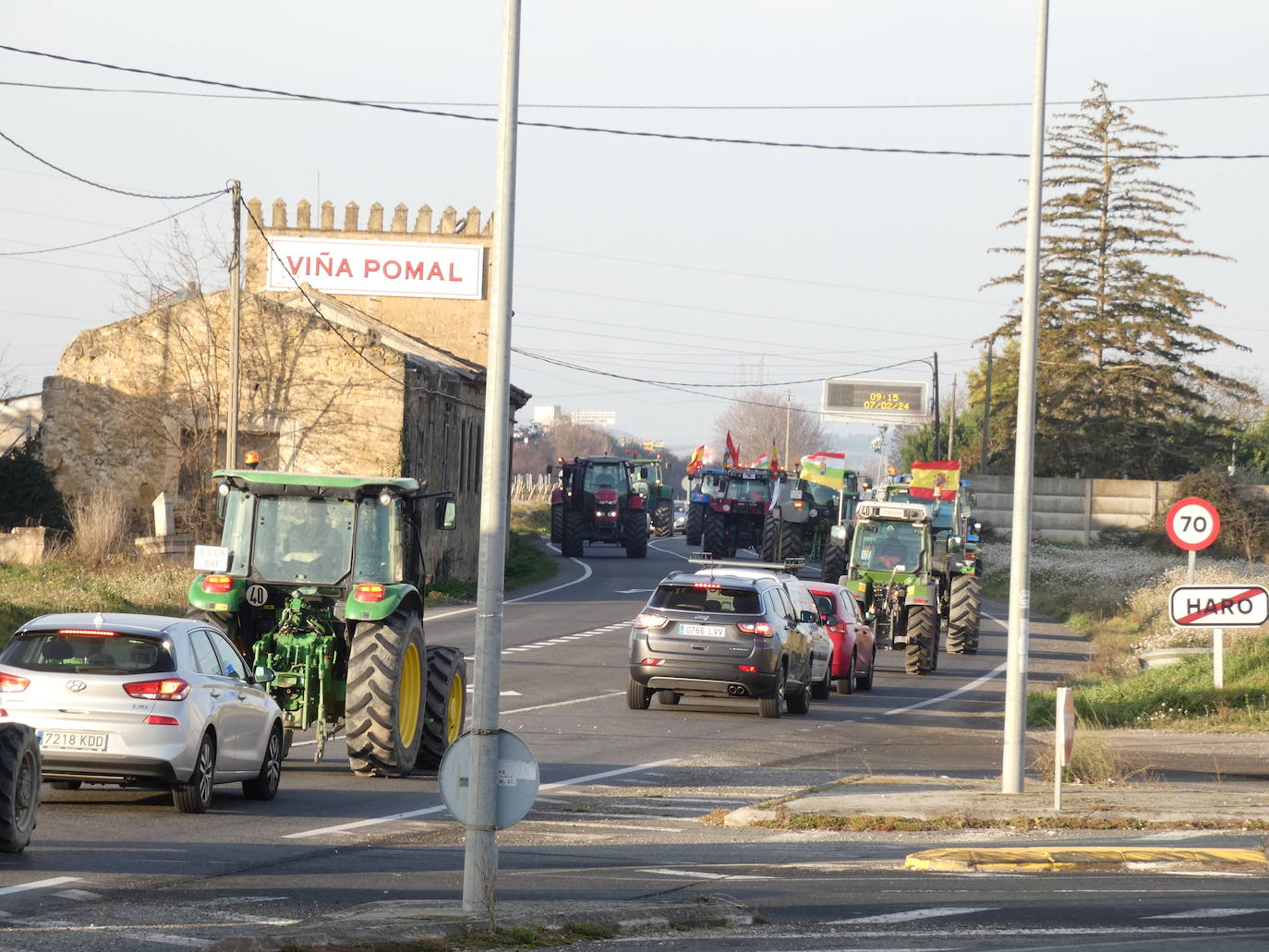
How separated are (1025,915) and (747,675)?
11.7 m

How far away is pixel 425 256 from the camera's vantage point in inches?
2891

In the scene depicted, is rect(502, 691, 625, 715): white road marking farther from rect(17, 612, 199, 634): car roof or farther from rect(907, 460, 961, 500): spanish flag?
rect(907, 460, 961, 500): spanish flag

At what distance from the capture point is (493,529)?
875 centimetres

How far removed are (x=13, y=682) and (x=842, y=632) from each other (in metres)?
15.7

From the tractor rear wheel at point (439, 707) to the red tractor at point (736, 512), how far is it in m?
39.8

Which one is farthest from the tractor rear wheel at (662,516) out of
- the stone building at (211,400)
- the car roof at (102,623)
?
the car roof at (102,623)

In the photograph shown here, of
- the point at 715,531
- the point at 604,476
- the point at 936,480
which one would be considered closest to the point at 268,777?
the point at 936,480

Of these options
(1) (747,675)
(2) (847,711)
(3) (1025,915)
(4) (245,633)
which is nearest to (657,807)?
(4) (245,633)

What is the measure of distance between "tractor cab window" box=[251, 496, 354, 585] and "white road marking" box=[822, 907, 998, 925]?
7.54 meters

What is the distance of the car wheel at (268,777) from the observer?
45.9 feet

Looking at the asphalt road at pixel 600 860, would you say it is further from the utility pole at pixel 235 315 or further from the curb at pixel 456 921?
the utility pole at pixel 235 315

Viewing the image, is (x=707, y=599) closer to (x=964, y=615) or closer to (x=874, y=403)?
(x=964, y=615)

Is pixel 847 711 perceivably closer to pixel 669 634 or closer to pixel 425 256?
pixel 669 634

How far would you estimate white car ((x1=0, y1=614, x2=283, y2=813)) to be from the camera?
40.5ft
